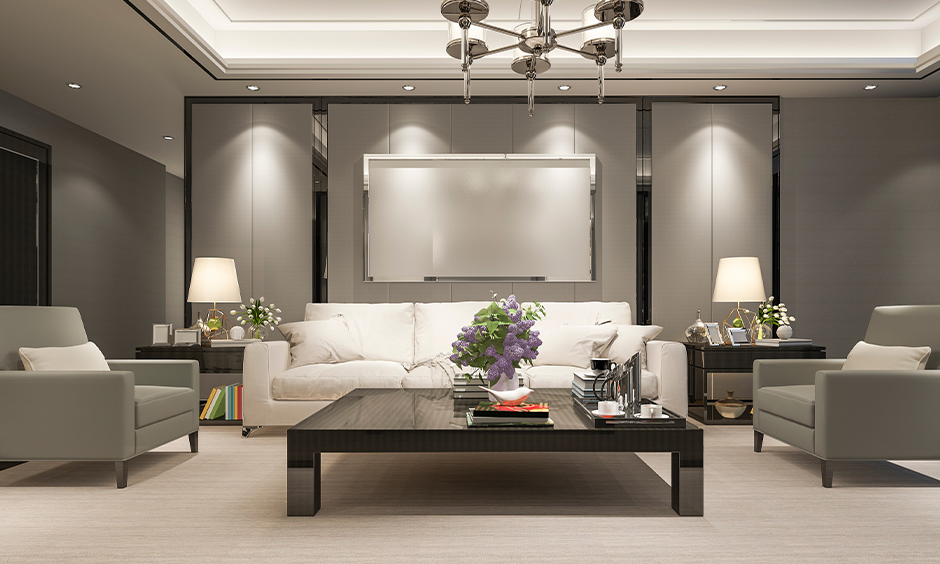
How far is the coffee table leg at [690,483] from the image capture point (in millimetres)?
2510

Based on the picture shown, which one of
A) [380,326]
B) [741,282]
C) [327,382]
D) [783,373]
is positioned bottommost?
[327,382]

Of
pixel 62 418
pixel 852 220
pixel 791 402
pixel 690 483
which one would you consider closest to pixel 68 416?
pixel 62 418

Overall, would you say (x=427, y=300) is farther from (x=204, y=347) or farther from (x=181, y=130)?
(x=181, y=130)

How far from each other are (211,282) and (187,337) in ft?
1.50

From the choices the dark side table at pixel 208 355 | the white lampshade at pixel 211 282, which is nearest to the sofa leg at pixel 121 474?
the dark side table at pixel 208 355

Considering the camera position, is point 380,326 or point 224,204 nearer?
point 380,326

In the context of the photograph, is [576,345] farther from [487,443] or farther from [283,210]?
[283,210]

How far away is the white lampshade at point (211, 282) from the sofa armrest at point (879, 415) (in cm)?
394

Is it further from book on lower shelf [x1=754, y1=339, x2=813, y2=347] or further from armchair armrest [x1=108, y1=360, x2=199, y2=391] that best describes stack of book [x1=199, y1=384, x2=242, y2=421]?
book on lower shelf [x1=754, y1=339, x2=813, y2=347]

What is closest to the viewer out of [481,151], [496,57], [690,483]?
[690,483]

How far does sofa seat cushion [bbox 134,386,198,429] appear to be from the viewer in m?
3.10

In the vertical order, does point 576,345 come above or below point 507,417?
above

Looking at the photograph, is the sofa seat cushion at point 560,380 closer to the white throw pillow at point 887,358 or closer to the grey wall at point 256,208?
the white throw pillow at point 887,358

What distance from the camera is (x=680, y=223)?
5.42 metres
